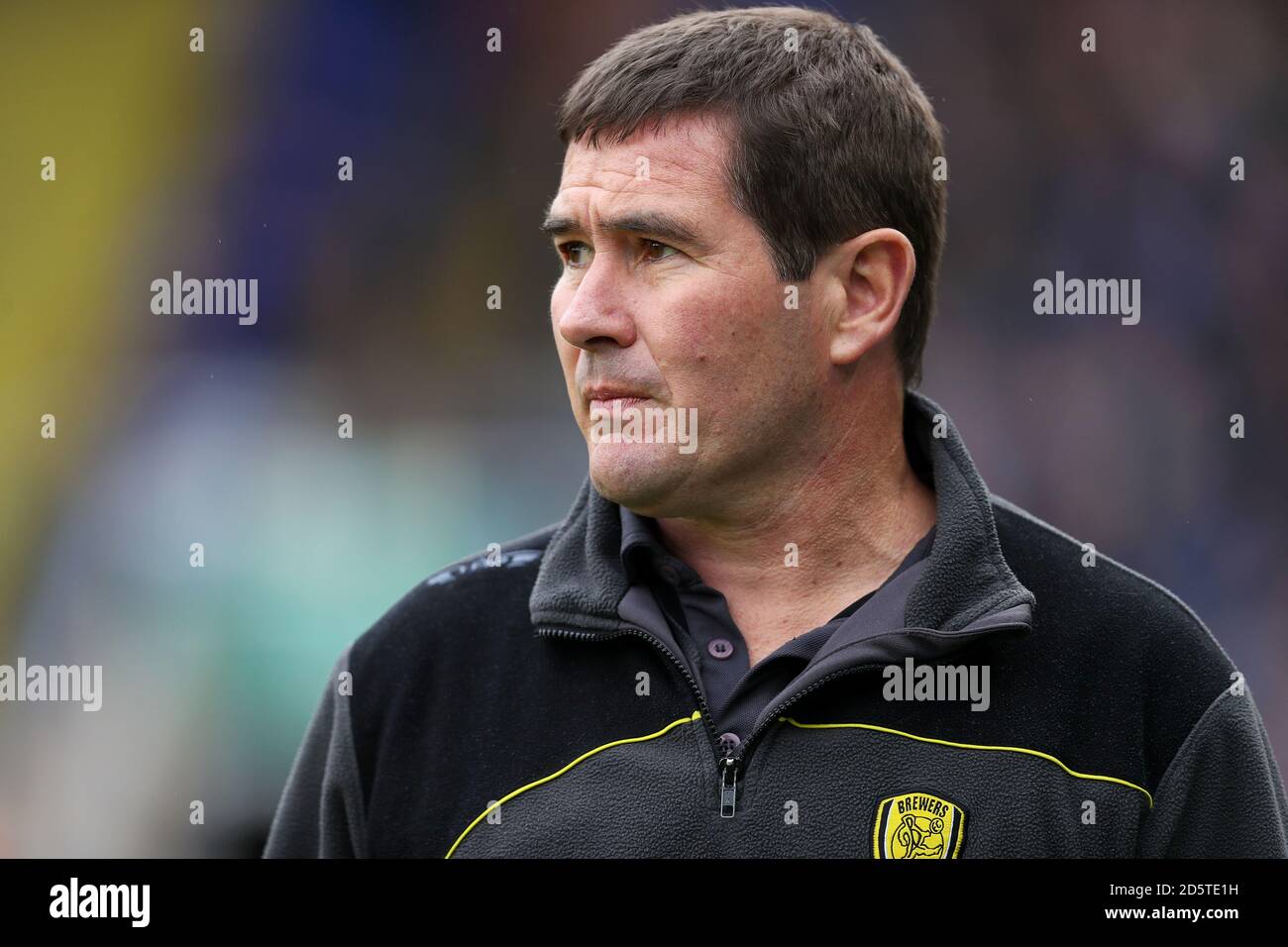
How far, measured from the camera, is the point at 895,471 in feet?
7.76

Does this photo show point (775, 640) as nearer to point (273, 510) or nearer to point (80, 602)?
point (273, 510)

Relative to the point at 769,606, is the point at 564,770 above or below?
below

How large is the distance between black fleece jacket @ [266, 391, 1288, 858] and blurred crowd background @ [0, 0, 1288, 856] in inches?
85.8

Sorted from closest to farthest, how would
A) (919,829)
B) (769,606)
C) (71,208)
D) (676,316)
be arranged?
(919,829) → (676,316) → (769,606) → (71,208)

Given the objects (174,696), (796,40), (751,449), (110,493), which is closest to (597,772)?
(751,449)

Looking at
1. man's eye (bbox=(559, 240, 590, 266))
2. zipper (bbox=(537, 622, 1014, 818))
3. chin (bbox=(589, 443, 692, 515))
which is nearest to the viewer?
zipper (bbox=(537, 622, 1014, 818))

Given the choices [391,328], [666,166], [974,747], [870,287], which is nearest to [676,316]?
[666,166]

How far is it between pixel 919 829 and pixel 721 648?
1.37 feet

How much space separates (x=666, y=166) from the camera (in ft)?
7.13

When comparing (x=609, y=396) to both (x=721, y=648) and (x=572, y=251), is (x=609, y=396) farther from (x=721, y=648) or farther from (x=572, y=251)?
(x=721, y=648)

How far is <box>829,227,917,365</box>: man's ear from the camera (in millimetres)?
2293

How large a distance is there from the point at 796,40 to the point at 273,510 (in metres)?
2.77

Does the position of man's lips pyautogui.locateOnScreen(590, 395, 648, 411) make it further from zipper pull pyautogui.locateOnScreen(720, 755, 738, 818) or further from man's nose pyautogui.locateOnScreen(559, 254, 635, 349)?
zipper pull pyautogui.locateOnScreen(720, 755, 738, 818)

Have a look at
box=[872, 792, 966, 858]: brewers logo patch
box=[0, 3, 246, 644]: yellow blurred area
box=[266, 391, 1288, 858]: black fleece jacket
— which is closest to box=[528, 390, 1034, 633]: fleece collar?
box=[266, 391, 1288, 858]: black fleece jacket
